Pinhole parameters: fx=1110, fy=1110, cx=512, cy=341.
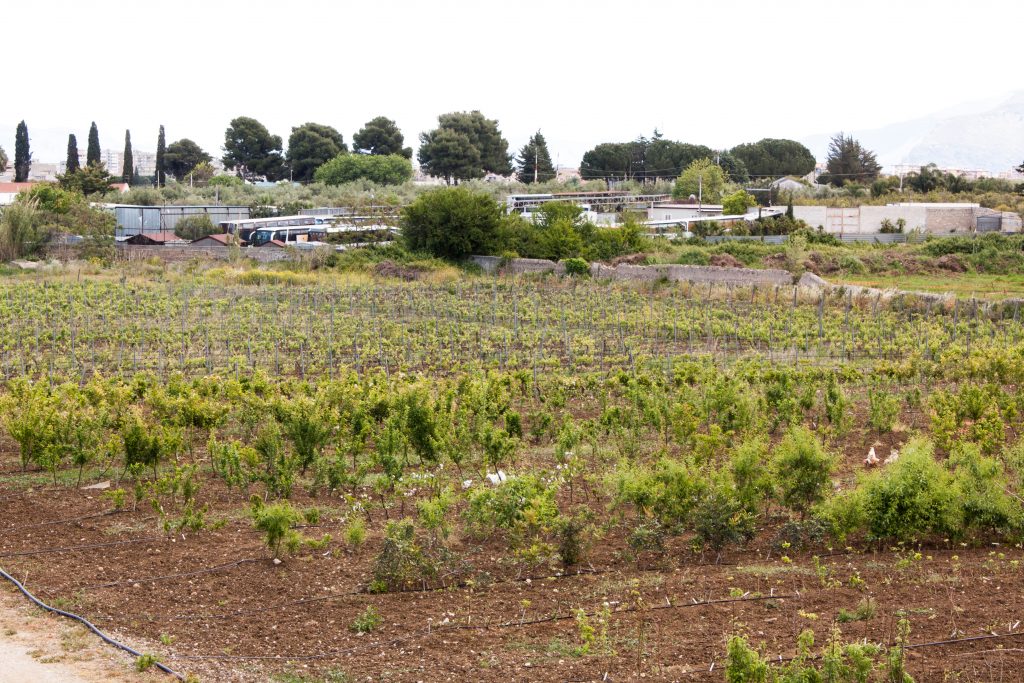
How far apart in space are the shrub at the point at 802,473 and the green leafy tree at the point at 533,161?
80.1 m

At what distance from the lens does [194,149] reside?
94625 millimetres

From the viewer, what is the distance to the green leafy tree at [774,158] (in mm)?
92062

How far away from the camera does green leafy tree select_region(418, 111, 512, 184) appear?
82375 millimetres

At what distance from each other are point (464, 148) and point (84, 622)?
252 feet

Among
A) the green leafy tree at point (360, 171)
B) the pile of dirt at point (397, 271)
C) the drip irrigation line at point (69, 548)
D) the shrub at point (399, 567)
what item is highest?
the green leafy tree at point (360, 171)

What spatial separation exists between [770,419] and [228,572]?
671cm

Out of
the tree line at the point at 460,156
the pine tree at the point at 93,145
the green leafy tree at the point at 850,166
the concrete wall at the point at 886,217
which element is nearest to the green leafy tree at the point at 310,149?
the tree line at the point at 460,156

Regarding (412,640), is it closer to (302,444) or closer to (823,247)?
(302,444)

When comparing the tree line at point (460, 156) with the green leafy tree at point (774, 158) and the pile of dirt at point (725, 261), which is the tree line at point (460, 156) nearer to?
the green leafy tree at point (774, 158)

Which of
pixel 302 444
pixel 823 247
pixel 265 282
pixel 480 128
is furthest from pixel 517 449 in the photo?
pixel 480 128

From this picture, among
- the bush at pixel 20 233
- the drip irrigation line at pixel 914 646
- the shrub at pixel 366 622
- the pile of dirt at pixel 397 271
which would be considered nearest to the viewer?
the drip irrigation line at pixel 914 646

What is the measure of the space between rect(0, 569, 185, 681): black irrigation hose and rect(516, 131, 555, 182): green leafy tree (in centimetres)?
8141

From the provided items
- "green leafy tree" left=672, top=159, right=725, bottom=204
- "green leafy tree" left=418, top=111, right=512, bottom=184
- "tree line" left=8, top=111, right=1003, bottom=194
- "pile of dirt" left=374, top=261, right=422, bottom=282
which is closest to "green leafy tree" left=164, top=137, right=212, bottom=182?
"tree line" left=8, top=111, right=1003, bottom=194

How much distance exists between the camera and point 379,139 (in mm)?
88750
